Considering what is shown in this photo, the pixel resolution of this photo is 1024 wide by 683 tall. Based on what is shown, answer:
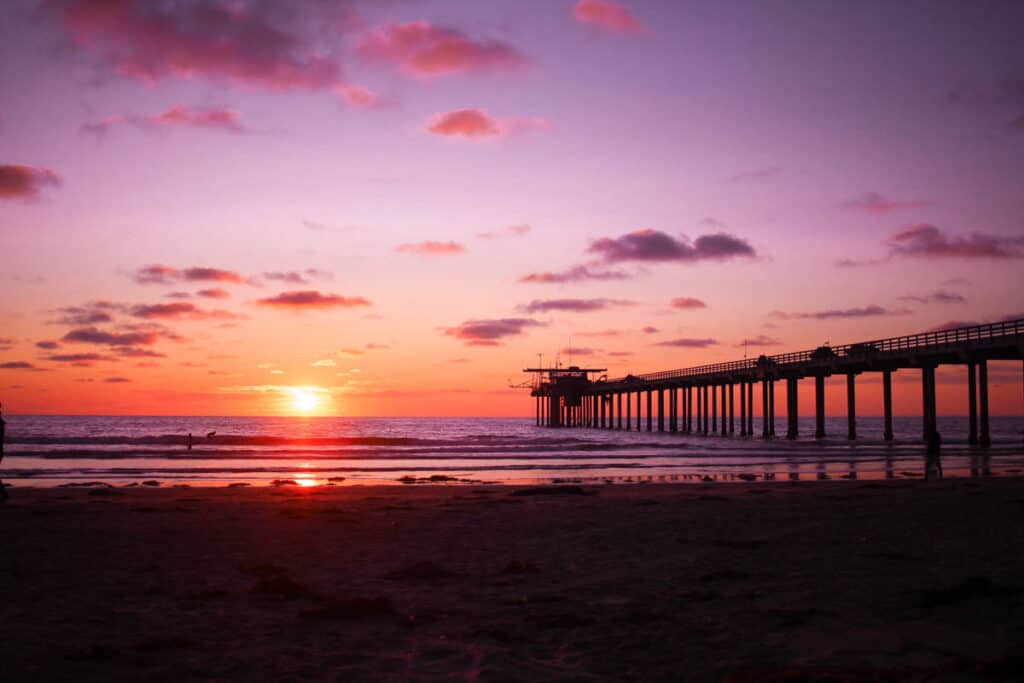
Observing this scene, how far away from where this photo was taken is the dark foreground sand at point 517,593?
19.2 feet

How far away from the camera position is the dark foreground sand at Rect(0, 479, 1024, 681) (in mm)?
5848

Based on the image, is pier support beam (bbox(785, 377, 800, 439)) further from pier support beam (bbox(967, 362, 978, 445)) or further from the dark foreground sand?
the dark foreground sand

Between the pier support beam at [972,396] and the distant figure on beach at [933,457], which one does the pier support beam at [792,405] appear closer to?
the pier support beam at [972,396]

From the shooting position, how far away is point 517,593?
8242 mm

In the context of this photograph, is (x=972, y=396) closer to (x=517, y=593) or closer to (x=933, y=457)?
(x=933, y=457)

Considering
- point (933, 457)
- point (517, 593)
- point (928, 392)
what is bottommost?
point (517, 593)

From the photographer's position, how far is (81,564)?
9.65 metres

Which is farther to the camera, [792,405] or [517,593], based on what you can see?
[792,405]

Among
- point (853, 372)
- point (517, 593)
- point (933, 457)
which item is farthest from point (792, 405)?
point (517, 593)

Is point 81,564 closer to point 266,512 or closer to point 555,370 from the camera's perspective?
point 266,512

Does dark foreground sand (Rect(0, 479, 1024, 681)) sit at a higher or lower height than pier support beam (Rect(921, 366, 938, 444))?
lower

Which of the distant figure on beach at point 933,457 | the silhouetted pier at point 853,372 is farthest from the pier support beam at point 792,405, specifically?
the distant figure on beach at point 933,457

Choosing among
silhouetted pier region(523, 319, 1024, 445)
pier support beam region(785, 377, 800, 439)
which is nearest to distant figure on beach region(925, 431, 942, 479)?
silhouetted pier region(523, 319, 1024, 445)

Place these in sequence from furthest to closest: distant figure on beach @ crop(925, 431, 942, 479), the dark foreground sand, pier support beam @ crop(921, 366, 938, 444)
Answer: pier support beam @ crop(921, 366, 938, 444)
distant figure on beach @ crop(925, 431, 942, 479)
the dark foreground sand
